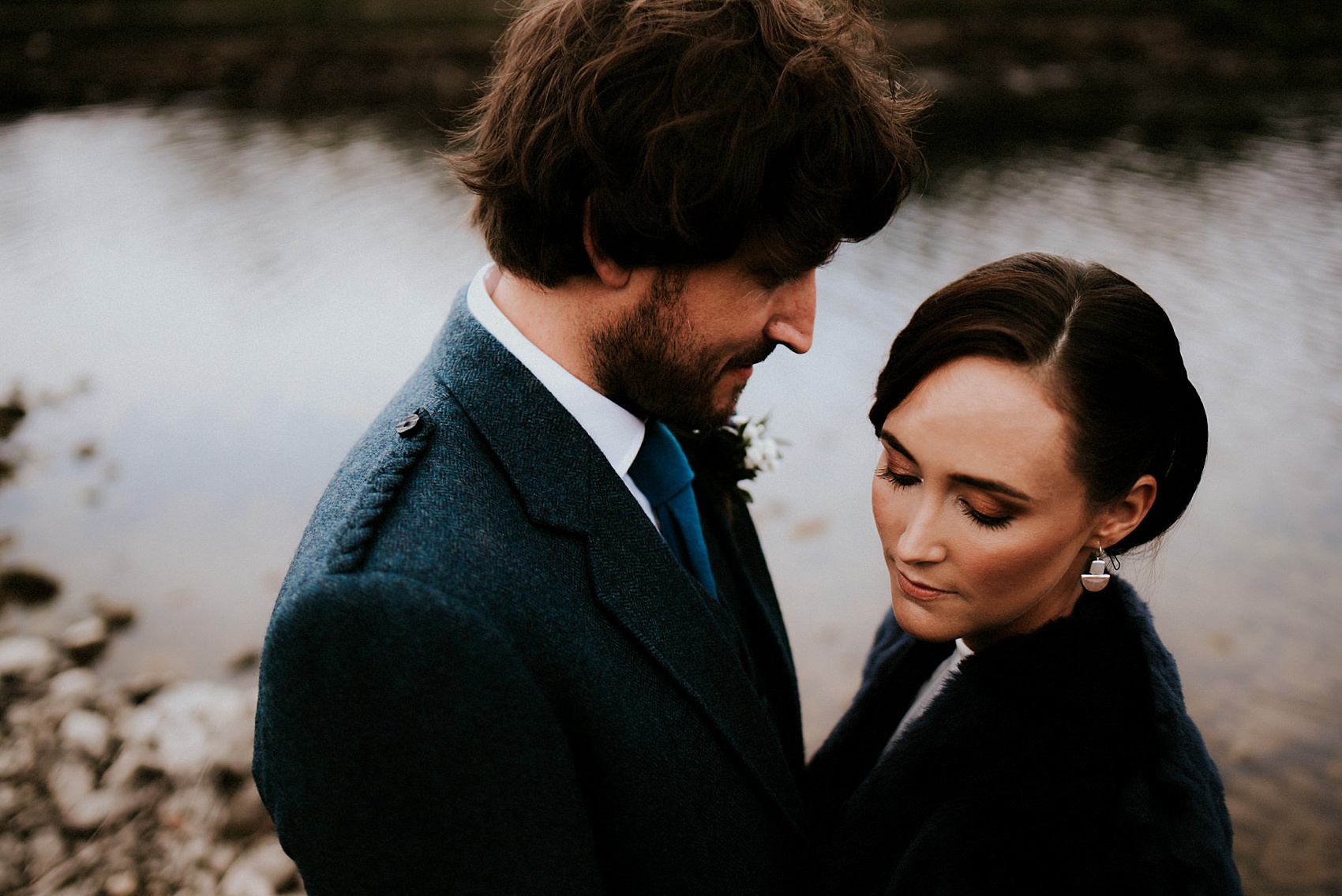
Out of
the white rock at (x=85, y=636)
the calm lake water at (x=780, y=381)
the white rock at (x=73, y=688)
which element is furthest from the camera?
the calm lake water at (x=780, y=381)

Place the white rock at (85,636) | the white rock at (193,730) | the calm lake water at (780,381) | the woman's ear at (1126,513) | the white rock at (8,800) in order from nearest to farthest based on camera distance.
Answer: the woman's ear at (1126,513) → the white rock at (8,800) → the white rock at (193,730) → the white rock at (85,636) → the calm lake water at (780,381)

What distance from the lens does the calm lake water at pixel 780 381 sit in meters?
5.36

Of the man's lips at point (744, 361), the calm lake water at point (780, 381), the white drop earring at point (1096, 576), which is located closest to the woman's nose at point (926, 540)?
the white drop earring at point (1096, 576)

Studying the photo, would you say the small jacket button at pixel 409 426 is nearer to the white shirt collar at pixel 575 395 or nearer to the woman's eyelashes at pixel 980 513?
the white shirt collar at pixel 575 395

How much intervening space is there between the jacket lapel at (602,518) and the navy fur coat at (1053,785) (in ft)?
0.97

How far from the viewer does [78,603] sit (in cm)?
566

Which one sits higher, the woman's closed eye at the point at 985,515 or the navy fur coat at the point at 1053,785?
the woman's closed eye at the point at 985,515

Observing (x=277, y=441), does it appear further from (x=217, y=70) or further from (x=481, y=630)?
(x=217, y=70)

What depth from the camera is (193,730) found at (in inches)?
172

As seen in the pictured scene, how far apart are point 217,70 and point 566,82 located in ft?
87.5

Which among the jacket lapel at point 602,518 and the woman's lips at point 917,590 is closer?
the jacket lapel at point 602,518

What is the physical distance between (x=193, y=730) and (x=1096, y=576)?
4324 millimetres

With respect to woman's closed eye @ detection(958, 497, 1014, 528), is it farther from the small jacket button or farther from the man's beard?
the small jacket button

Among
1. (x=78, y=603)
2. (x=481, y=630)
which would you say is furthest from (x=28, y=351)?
(x=481, y=630)
